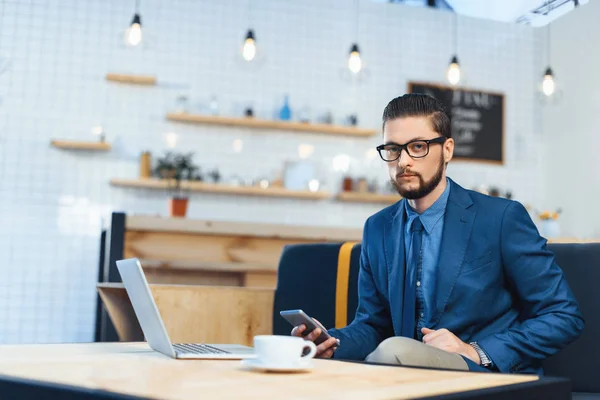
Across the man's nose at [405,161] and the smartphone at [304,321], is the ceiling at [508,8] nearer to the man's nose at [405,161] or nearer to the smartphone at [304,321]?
the man's nose at [405,161]

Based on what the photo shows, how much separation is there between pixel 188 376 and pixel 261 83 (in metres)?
5.22

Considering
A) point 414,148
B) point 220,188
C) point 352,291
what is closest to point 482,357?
point 414,148

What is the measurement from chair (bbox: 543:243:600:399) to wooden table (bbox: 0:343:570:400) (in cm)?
98

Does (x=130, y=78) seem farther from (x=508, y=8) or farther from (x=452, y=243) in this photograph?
(x=452, y=243)

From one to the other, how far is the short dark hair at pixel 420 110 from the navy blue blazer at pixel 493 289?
192 millimetres

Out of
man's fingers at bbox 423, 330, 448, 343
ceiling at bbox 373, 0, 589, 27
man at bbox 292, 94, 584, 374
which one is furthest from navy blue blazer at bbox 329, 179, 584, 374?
ceiling at bbox 373, 0, 589, 27

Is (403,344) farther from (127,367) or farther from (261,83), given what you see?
(261,83)

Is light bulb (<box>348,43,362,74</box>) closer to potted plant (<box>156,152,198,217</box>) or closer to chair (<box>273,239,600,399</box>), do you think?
potted plant (<box>156,152,198,217</box>)

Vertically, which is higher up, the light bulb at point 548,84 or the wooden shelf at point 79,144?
the light bulb at point 548,84

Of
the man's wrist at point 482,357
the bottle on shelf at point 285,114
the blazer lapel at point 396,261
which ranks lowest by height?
the man's wrist at point 482,357

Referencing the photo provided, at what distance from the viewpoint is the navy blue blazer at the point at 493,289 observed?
5.84 feet

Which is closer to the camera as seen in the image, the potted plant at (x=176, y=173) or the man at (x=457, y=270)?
the man at (x=457, y=270)

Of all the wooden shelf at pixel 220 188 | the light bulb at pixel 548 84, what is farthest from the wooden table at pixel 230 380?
the light bulb at pixel 548 84

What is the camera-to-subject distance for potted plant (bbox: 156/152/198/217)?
16.9 ft
